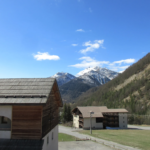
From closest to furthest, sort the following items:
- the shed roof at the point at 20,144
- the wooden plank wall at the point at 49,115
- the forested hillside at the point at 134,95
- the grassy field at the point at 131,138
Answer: the shed roof at the point at 20,144 < the wooden plank wall at the point at 49,115 < the grassy field at the point at 131,138 < the forested hillside at the point at 134,95

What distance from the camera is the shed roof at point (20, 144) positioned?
10838mm

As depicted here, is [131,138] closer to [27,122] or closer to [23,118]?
[27,122]

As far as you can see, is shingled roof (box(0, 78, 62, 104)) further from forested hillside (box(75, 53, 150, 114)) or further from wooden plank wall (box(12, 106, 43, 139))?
forested hillside (box(75, 53, 150, 114))

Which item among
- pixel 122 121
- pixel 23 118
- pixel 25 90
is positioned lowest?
pixel 122 121

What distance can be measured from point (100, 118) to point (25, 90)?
171 feet

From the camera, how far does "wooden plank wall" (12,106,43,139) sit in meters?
11.5

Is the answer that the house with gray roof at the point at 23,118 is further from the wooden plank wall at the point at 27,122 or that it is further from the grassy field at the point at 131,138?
the grassy field at the point at 131,138

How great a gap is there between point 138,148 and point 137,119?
5750 centimetres

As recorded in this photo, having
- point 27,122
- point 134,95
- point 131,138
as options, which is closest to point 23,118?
point 27,122

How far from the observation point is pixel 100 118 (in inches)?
2381

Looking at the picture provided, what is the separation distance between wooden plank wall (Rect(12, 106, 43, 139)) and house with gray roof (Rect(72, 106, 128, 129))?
4956cm

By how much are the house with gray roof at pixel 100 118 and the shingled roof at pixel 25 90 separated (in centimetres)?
4817

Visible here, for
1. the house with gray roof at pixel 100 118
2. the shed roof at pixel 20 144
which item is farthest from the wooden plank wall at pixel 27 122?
the house with gray roof at pixel 100 118

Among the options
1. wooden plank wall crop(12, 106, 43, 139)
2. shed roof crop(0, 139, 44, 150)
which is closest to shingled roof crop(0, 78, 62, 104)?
wooden plank wall crop(12, 106, 43, 139)
